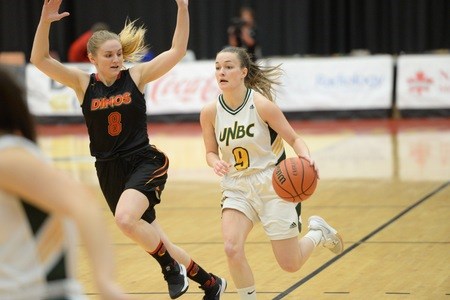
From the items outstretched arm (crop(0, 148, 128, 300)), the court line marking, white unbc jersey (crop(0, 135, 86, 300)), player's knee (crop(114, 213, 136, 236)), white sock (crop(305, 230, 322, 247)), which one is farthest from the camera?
the court line marking

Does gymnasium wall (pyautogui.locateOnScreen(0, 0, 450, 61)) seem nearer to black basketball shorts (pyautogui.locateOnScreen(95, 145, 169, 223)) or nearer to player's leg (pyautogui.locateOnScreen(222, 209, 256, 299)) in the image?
black basketball shorts (pyautogui.locateOnScreen(95, 145, 169, 223))

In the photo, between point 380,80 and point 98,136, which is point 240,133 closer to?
point 98,136

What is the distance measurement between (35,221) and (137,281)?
4.19 m

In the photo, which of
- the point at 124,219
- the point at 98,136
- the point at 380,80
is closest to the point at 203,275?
the point at 124,219

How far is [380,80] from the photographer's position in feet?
57.4

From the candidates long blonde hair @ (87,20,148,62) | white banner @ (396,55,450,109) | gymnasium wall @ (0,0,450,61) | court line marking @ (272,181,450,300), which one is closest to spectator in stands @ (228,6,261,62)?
gymnasium wall @ (0,0,450,61)

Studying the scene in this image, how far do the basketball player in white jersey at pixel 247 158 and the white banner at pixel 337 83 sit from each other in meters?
12.0

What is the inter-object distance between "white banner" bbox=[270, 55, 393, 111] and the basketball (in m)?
12.3

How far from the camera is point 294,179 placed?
5191 millimetres

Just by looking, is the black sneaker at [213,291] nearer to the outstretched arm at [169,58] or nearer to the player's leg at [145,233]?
the player's leg at [145,233]

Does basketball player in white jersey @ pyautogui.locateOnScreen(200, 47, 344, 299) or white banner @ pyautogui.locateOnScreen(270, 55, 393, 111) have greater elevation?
basketball player in white jersey @ pyautogui.locateOnScreen(200, 47, 344, 299)

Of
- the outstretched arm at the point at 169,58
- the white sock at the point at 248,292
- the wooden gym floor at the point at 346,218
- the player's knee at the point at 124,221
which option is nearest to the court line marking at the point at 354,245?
the wooden gym floor at the point at 346,218

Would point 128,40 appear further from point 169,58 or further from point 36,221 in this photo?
point 36,221

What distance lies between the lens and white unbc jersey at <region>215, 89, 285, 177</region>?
551 cm
